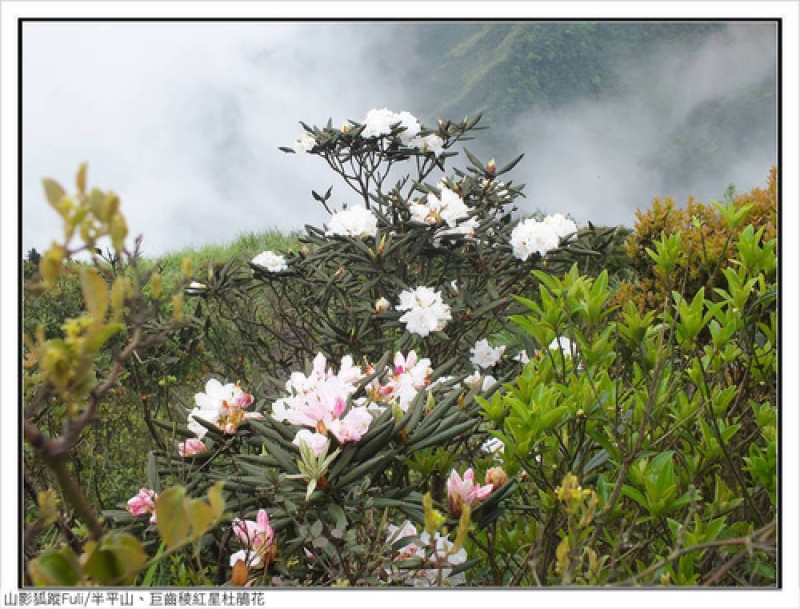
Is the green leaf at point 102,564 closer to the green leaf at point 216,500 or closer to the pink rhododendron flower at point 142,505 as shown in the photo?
the green leaf at point 216,500

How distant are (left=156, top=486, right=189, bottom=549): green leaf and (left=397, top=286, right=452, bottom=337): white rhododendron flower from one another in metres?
1.66

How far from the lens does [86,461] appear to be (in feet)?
10.5

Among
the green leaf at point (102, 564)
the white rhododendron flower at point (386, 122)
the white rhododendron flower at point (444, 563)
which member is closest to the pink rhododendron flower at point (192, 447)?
the white rhododendron flower at point (444, 563)

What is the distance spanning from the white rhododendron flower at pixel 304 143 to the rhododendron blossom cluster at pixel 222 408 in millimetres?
1964

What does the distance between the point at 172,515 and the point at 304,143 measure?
270 cm

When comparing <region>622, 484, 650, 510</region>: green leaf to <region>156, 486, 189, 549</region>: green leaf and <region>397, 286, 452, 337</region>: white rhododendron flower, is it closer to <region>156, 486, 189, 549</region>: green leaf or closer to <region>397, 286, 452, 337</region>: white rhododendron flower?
<region>156, 486, 189, 549</region>: green leaf

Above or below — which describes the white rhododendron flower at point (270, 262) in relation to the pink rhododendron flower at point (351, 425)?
above

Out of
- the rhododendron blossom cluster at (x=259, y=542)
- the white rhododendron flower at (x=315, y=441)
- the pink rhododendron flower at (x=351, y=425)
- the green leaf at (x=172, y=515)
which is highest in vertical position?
the pink rhododendron flower at (x=351, y=425)

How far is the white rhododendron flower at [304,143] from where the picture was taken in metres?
3.25

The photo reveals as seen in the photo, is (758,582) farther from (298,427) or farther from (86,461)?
(86,461)

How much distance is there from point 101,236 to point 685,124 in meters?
4.21

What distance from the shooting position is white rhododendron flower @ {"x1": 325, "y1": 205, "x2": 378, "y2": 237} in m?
2.57

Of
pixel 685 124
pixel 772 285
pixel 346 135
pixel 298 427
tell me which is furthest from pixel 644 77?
pixel 298 427

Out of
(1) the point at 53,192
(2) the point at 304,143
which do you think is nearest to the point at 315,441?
(1) the point at 53,192
